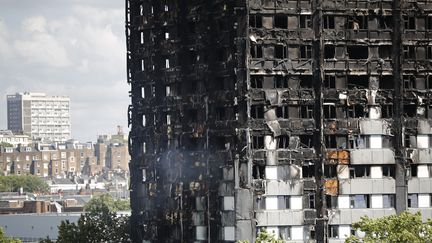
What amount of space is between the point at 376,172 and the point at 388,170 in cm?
127

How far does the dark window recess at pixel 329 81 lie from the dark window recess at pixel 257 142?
25.6ft

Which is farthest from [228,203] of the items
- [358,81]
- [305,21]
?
[305,21]

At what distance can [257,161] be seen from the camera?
133375 mm

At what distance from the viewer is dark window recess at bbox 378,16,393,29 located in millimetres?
137750

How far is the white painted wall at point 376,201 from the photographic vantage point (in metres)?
136

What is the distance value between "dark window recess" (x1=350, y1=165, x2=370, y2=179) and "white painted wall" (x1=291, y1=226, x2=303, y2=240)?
7.08m

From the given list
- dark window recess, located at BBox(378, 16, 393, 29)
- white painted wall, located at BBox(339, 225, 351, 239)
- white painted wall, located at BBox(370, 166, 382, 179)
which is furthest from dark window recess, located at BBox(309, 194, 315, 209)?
dark window recess, located at BBox(378, 16, 393, 29)

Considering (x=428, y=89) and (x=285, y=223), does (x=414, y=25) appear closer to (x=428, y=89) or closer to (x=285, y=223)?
(x=428, y=89)

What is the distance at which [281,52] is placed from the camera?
135 metres

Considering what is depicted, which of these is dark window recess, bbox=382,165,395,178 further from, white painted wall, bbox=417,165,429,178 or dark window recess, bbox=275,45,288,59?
dark window recess, bbox=275,45,288,59

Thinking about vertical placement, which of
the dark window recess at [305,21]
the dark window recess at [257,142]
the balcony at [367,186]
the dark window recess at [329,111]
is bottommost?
the balcony at [367,186]

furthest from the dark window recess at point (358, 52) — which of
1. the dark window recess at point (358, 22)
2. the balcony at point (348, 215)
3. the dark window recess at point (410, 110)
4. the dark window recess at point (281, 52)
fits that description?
the balcony at point (348, 215)

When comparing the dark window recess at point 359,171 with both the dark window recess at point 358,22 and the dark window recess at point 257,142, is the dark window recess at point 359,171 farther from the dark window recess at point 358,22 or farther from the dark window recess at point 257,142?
the dark window recess at point 358,22

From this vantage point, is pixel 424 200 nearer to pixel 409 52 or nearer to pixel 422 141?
pixel 422 141
